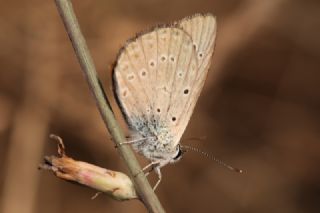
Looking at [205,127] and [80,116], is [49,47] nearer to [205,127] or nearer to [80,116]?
[80,116]

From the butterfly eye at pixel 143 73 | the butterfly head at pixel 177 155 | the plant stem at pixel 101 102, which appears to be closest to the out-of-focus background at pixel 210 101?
the butterfly head at pixel 177 155

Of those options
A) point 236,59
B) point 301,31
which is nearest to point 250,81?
point 236,59

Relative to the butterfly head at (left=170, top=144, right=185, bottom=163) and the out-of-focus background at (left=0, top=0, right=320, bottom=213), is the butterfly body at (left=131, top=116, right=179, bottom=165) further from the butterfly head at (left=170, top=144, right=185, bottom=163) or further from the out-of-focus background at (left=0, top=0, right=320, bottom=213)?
the out-of-focus background at (left=0, top=0, right=320, bottom=213)

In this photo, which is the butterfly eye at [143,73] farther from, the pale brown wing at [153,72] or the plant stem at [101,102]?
the plant stem at [101,102]

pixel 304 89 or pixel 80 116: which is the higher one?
pixel 80 116

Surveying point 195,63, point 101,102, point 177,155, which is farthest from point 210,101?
point 101,102

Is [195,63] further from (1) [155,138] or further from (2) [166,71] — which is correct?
(1) [155,138]
